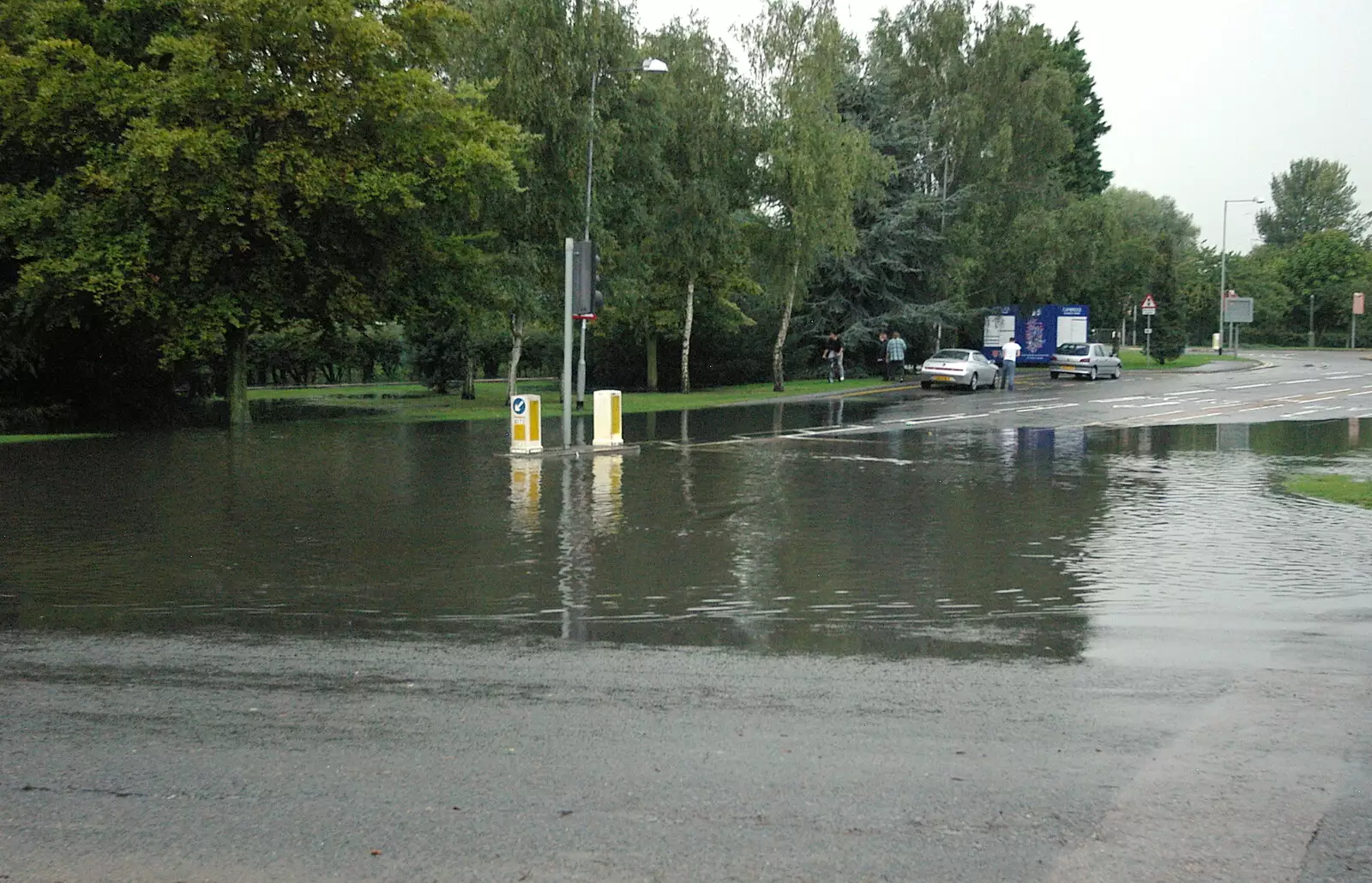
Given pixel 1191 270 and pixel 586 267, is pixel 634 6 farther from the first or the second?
pixel 1191 270

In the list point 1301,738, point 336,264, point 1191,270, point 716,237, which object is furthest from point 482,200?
point 1191,270

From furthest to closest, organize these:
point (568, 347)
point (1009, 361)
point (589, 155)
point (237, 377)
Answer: point (1009, 361), point (589, 155), point (237, 377), point (568, 347)

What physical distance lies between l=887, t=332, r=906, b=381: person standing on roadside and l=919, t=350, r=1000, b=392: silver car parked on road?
371cm

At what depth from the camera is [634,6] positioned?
114 feet

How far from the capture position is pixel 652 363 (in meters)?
53.5

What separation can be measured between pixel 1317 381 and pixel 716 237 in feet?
80.4

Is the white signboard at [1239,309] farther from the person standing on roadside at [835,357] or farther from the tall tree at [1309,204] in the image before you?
the tall tree at [1309,204]

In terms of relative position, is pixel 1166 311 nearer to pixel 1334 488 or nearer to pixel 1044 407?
pixel 1044 407

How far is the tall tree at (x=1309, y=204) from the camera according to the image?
157m

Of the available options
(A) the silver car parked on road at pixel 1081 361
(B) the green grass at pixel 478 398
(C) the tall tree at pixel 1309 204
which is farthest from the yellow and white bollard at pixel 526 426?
(C) the tall tree at pixel 1309 204

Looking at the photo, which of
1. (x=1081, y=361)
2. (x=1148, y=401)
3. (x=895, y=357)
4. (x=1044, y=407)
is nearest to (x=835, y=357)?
(x=895, y=357)

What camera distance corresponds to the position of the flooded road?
15.1 feet

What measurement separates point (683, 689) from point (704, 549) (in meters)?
5.05

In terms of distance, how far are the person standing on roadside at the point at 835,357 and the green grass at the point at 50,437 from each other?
29.5 meters
